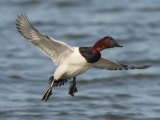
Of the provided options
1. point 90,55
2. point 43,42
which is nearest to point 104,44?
point 90,55

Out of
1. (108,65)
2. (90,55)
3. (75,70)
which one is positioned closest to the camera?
(90,55)

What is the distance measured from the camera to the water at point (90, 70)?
31.8ft

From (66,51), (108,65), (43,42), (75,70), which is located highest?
(43,42)

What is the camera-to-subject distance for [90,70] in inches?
476

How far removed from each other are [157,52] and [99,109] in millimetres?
3776

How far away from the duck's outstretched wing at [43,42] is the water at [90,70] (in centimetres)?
190

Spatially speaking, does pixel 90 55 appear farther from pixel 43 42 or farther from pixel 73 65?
pixel 43 42

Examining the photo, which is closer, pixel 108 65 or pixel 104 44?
pixel 104 44

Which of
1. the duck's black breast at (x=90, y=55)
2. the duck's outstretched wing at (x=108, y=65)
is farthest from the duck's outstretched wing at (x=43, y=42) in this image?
the duck's outstretched wing at (x=108, y=65)

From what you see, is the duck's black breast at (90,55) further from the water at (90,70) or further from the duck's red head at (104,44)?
the water at (90,70)

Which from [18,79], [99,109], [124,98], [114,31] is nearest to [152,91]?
[124,98]

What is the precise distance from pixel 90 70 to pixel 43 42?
181 inches

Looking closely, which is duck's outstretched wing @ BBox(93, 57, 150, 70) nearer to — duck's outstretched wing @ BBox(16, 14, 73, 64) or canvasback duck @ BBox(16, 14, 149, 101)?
canvasback duck @ BBox(16, 14, 149, 101)

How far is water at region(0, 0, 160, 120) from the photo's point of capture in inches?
381
